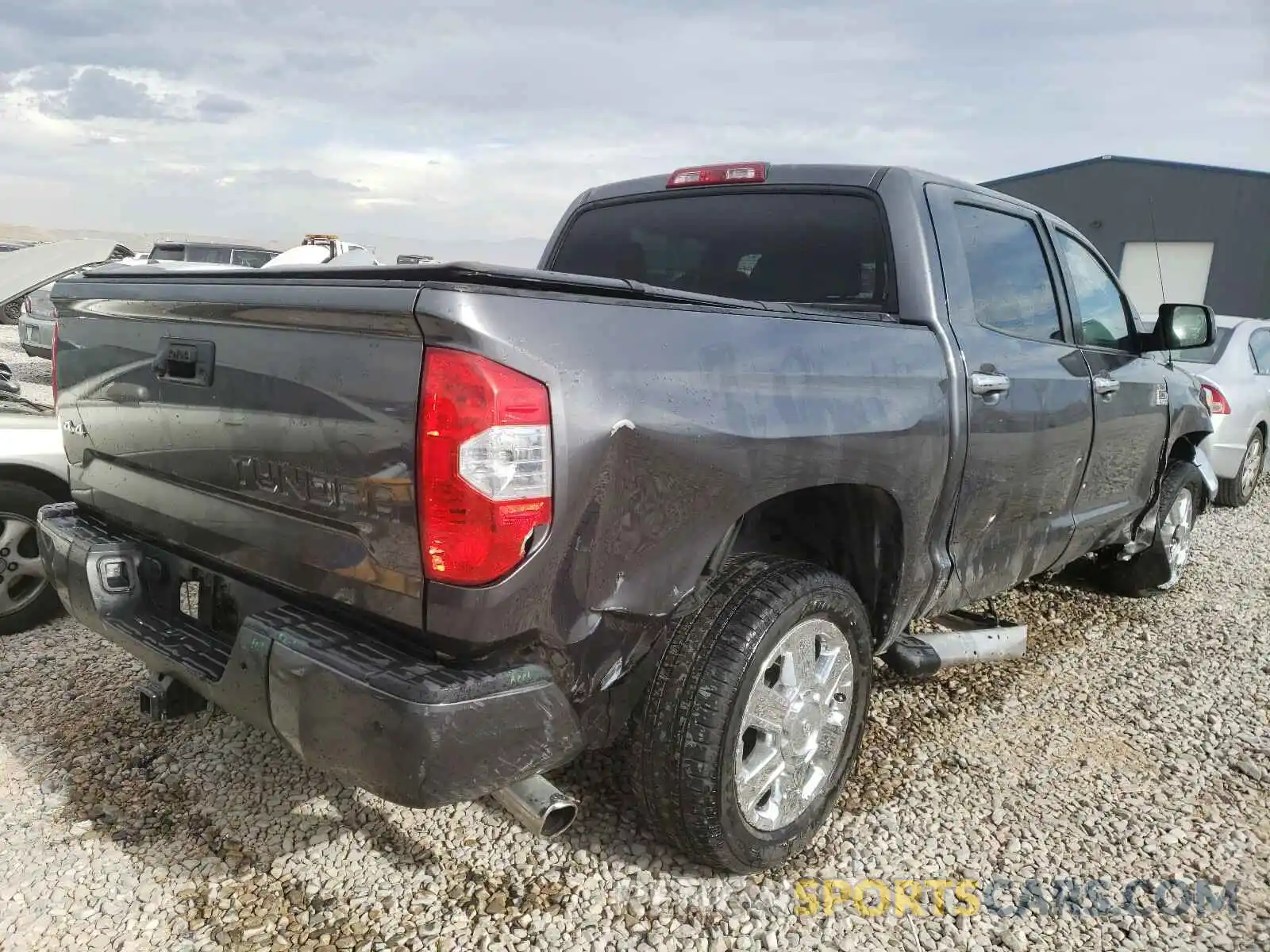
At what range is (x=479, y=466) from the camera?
5.64 feet

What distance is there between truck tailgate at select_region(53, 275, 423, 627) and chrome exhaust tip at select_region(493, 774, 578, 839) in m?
0.51

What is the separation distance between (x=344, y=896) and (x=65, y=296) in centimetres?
190

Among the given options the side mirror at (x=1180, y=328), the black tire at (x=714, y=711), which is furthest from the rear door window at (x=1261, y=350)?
the black tire at (x=714, y=711)

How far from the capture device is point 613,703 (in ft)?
7.03

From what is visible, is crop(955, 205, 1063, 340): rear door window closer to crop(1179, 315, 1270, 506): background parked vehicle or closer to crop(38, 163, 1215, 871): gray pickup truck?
crop(38, 163, 1215, 871): gray pickup truck

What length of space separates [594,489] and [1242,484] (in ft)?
25.1

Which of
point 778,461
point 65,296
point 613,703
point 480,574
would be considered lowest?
point 613,703

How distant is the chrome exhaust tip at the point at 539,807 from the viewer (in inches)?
80.4

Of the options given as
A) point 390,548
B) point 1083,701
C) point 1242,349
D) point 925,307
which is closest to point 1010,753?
point 1083,701

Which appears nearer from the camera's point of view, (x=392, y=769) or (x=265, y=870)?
(x=392, y=769)

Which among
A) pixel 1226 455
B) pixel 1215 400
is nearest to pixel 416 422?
pixel 1215 400

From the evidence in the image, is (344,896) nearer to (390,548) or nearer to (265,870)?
(265,870)

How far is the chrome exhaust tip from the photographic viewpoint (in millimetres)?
2043

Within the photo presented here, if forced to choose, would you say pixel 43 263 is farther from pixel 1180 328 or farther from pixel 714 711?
pixel 1180 328
